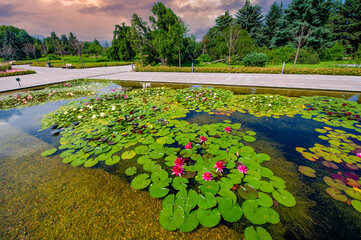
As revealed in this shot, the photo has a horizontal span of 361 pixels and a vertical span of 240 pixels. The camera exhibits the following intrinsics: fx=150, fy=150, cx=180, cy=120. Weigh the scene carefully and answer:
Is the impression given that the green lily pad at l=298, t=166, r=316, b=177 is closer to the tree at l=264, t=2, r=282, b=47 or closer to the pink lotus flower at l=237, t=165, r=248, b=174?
the pink lotus flower at l=237, t=165, r=248, b=174

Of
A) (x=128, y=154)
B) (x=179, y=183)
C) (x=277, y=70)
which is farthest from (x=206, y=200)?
(x=277, y=70)

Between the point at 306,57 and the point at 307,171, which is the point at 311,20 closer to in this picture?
the point at 306,57

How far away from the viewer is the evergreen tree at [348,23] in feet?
76.3

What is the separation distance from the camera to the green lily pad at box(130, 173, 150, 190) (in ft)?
6.90

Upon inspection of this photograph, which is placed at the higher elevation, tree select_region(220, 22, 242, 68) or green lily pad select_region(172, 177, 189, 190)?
tree select_region(220, 22, 242, 68)

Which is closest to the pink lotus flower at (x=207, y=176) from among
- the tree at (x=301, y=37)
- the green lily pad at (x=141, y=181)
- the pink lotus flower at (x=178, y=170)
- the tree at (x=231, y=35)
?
the pink lotus flower at (x=178, y=170)

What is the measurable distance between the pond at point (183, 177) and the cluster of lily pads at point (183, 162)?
0.01 metres

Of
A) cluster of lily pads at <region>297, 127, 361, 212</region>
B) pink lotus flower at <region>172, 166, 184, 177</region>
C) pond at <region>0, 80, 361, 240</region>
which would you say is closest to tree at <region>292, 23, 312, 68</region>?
pond at <region>0, 80, 361, 240</region>

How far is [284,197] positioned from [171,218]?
142cm

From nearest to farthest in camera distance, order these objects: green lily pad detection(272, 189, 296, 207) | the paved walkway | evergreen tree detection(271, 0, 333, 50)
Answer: green lily pad detection(272, 189, 296, 207), the paved walkway, evergreen tree detection(271, 0, 333, 50)

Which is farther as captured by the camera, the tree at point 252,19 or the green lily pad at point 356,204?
the tree at point 252,19

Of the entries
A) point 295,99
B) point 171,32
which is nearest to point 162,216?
point 295,99

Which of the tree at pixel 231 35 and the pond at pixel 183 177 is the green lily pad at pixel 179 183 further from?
the tree at pixel 231 35

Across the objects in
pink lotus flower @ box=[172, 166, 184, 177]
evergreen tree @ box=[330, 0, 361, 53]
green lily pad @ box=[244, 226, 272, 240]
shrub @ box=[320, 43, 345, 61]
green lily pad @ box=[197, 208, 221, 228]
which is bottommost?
green lily pad @ box=[244, 226, 272, 240]
